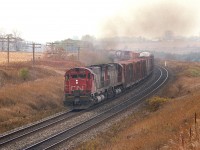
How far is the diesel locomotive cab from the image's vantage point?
31.7m

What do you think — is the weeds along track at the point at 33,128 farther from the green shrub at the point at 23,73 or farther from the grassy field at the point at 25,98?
the green shrub at the point at 23,73

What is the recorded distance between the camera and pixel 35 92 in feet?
110

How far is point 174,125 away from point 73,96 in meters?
16.3

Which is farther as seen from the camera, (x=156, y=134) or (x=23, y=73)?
(x=23, y=73)

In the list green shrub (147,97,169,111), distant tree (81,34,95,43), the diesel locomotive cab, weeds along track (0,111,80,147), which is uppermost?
distant tree (81,34,95,43)

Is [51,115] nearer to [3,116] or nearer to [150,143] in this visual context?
[3,116]

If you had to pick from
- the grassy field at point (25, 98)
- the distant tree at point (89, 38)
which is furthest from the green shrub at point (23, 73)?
the distant tree at point (89, 38)

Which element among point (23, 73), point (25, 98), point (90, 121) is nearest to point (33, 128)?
point (90, 121)

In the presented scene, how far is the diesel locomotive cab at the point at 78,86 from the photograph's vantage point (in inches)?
1250

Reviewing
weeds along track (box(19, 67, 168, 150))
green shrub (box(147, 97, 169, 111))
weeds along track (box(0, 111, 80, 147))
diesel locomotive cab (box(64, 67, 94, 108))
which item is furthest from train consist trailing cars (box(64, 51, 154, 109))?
green shrub (box(147, 97, 169, 111))

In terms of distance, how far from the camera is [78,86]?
3209cm

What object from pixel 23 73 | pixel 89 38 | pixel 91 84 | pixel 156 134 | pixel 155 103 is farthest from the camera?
pixel 89 38

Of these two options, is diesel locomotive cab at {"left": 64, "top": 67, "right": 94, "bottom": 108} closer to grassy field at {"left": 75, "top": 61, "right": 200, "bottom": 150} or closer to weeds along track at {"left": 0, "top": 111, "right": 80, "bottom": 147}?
weeds along track at {"left": 0, "top": 111, "right": 80, "bottom": 147}

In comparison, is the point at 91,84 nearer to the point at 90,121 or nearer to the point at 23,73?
the point at 90,121
